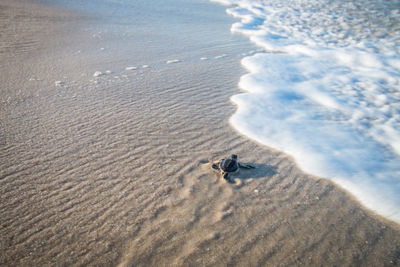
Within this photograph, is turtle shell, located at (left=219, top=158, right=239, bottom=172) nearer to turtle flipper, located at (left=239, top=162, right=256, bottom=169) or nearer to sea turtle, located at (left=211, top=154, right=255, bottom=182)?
sea turtle, located at (left=211, top=154, right=255, bottom=182)

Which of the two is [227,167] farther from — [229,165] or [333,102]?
[333,102]

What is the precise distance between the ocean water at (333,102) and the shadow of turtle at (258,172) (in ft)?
1.32

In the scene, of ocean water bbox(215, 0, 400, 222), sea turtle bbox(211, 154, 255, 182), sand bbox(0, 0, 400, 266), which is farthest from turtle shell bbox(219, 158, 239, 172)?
ocean water bbox(215, 0, 400, 222)

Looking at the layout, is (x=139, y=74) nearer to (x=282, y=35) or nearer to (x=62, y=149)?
(x=62, y=149)

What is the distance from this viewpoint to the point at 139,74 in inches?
183

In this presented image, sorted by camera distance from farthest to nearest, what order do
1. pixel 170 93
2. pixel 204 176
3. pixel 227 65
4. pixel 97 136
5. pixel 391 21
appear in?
pixel 391 21 < pixel 227 65 < pixel 170 93 < pixel 97 136 < pixel 204 176

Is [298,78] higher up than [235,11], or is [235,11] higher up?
[235,11]

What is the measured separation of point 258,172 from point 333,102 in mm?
2417

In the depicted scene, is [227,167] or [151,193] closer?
[151,193]

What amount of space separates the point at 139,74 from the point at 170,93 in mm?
995


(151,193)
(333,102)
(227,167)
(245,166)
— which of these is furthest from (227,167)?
(333,102)

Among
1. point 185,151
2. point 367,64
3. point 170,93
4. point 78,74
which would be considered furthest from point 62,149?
point 367,64

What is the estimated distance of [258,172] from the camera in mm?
2615

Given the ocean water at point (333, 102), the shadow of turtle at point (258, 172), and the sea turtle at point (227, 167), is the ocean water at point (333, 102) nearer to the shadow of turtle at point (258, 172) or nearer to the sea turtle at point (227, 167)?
the shadow of turtle at point (258, 172)
